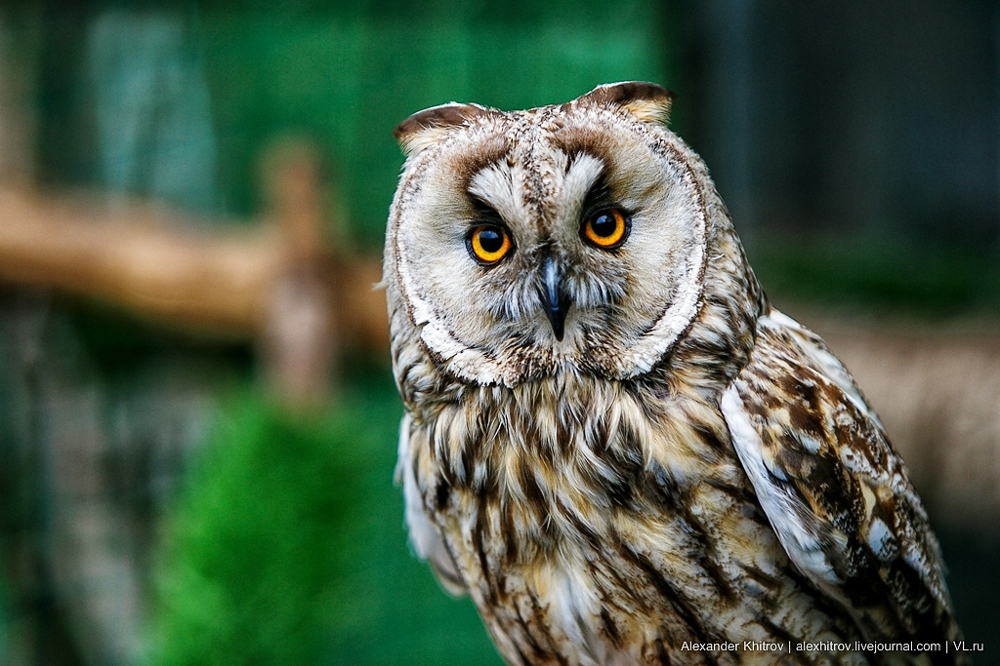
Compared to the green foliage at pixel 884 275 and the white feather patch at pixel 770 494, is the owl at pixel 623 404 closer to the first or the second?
the white feather patch at pixel 770 494

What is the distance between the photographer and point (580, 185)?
0.76m

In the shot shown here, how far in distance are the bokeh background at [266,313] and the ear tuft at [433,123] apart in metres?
1.15

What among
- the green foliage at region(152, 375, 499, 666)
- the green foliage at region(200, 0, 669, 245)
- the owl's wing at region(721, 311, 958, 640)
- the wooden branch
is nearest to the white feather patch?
the owl's wing at region(721, 311, 958, 640)

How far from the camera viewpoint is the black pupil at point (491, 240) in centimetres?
83

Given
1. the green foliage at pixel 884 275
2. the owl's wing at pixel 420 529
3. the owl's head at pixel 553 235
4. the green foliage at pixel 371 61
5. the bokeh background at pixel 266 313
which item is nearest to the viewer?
the owl's head at pixel 553 235

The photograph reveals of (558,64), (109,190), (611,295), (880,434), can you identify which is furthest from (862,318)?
(109,190)

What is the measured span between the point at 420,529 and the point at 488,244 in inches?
16.1

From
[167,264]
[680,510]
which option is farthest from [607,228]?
[167,264]

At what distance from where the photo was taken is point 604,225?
2.69 ft

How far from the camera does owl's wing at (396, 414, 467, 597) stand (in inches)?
40.0

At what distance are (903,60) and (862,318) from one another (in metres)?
2.00

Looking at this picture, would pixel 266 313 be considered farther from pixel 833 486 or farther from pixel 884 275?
pixel 884 275

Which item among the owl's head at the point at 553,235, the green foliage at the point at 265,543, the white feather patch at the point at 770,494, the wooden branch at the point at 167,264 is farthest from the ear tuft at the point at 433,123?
the wooden branch at the point at 167,264

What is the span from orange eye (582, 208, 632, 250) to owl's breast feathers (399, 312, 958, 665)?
13 centimetres
